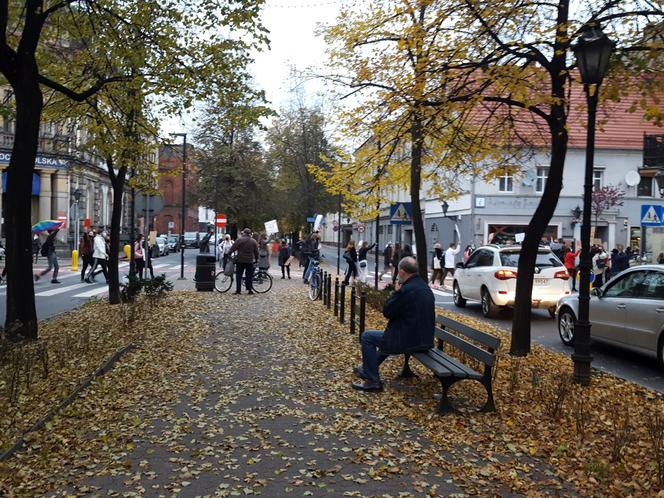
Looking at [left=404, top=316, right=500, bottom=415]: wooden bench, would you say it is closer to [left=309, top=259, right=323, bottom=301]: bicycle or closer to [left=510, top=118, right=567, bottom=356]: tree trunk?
[left=510, top=118, right=567, bottom=356]: tree trunk

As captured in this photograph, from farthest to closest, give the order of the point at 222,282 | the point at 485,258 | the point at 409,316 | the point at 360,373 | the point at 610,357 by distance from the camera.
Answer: the point at 222,282, the point at 485,258, the point at 610,357, the point at 360,373, the point at 409,316

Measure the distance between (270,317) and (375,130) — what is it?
4.91m

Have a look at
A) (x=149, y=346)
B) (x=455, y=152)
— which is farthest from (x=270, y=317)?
(x=455, y=152)

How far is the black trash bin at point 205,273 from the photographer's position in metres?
19.4

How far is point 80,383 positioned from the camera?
704cm

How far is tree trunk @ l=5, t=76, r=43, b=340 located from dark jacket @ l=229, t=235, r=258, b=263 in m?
8.78

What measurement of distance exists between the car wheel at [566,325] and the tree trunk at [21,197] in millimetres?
8774

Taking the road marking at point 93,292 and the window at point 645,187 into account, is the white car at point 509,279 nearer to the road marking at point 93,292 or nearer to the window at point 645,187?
the road marking at point 93,292

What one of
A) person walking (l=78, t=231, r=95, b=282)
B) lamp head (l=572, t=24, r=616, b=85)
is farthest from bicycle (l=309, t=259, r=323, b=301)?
lamp head (l=572, t=24, r=616, b=85)

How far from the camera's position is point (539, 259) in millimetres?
15336

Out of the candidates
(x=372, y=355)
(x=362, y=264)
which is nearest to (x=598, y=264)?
(x=362, y=264)

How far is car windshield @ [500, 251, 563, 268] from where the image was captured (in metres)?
15.2

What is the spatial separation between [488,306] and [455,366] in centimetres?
949

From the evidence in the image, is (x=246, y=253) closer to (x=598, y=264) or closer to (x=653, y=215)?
(x=653, y=215)
